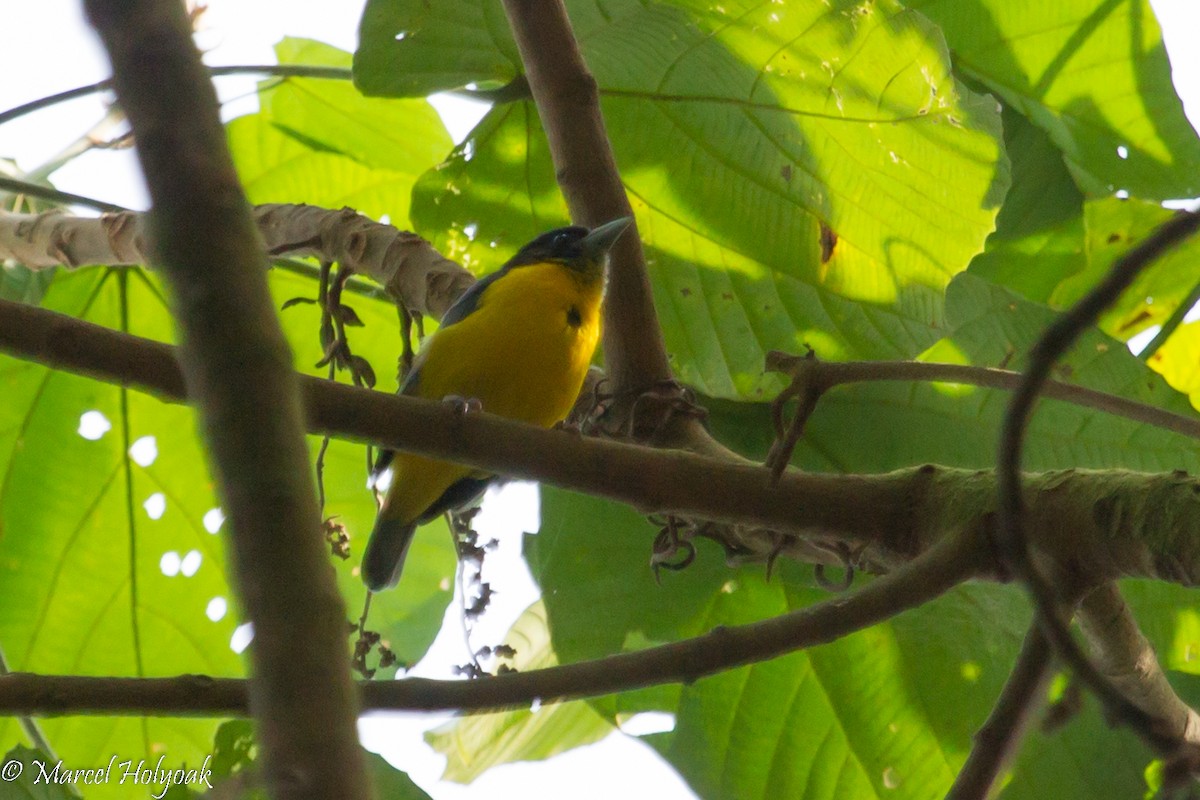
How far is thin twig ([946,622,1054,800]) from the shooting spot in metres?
1.25

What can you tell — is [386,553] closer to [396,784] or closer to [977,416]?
[396,784]

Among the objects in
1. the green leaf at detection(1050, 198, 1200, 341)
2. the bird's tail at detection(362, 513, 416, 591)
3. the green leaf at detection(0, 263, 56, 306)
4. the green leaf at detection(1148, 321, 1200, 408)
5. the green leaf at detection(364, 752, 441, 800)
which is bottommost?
the green leaf at detection(364, 752, 441, 800)

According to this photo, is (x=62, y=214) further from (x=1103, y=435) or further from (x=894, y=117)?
(x=1103, y=435)

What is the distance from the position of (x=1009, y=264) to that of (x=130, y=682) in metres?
2.82

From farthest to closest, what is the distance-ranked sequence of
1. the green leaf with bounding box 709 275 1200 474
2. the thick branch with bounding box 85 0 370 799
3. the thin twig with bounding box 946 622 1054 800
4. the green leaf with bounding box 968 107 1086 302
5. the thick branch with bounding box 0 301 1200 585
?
the green leaf with bounding box 968 107 1086 302, the green leaf with bounding box 709 275 1200 474, the thick branch with bounding box 0 301 1200 585, the thin twig with bounding box 946 622 1054 800, the thick branch with bounding box 85 0 370 799

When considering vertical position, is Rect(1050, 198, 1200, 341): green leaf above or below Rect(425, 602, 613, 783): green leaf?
above

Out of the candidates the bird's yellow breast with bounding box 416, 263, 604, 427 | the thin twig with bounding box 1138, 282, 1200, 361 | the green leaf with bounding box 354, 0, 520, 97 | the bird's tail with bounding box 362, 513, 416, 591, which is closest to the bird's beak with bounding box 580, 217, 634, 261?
the bird's yellow breast with bounding box 416, 263, 604, 427

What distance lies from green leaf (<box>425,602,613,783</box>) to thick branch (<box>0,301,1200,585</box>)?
5.04ft

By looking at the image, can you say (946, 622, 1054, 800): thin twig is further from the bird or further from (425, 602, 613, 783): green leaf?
(425, 602, 613, 783): green leaf

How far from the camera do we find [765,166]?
2990 millimetres

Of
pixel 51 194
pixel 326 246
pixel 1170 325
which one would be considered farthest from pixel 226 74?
pixel 1170 325

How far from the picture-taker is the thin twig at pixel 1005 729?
1.25 meters

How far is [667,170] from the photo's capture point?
3039 millimetres

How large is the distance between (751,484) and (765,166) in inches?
61.4
